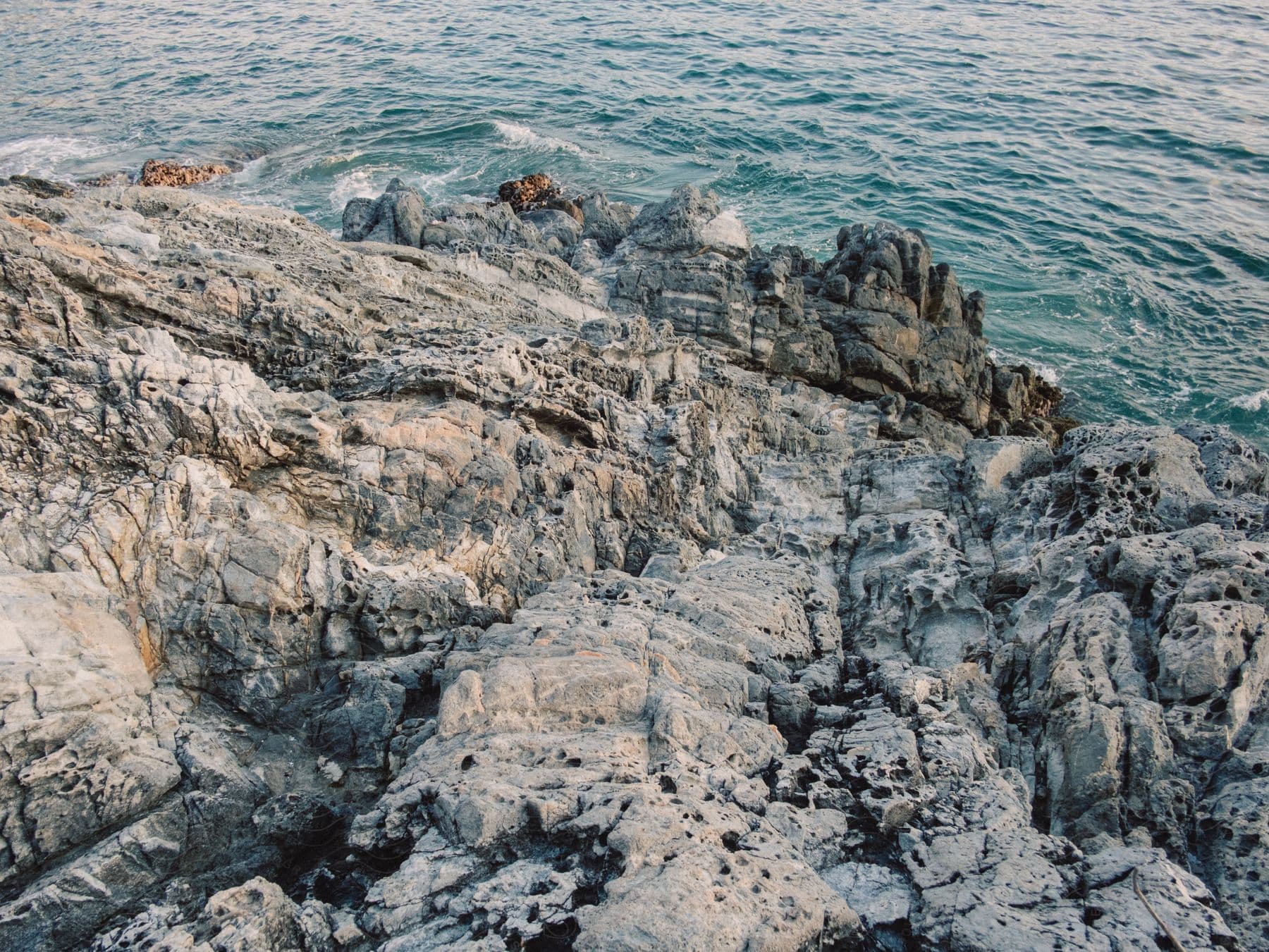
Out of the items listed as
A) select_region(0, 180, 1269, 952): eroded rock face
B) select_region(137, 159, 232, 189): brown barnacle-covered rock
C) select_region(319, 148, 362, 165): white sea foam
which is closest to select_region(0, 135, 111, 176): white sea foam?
select_region(137, 159, 232, 189): brown barnacle-covered rock

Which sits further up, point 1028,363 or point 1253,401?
point 1028,363

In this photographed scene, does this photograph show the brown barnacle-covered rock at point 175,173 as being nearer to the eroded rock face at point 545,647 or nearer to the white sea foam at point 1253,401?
the eroded rock face at point 545,647

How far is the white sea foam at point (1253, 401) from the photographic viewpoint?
22812 millimetres

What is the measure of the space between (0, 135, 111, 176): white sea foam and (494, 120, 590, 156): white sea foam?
642 inches

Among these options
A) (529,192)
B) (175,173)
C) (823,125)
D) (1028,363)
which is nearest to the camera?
(1028,363)

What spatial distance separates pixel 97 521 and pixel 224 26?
55913mm

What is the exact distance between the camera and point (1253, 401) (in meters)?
23.0

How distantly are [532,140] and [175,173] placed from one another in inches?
556

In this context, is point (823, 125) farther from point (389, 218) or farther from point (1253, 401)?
point (389, 218)

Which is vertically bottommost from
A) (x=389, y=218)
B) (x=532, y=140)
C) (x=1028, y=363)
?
(x=1028, y=363)

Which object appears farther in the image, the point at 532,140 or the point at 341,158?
the point at 532,140

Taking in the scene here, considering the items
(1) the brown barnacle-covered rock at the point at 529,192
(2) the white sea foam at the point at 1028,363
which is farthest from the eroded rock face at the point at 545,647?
(1) the brown barnacle-covered rock at the point at 529,192

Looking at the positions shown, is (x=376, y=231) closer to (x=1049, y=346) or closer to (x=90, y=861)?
(x=90, y=861)

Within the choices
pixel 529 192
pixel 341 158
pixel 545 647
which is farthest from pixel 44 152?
pixel 545 647
